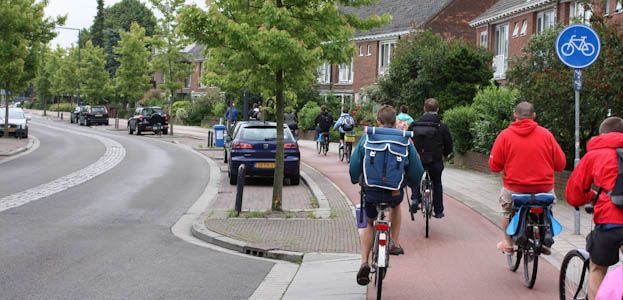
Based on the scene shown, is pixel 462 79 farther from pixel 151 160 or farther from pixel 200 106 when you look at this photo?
pixel 200 106

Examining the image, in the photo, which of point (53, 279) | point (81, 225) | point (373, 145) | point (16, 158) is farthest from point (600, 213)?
point (16, 158)

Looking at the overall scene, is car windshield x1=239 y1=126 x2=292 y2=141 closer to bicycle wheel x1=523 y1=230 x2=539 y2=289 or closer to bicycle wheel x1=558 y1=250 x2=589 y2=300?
bicycle wheel x1=523 y1=230 x2=539 y2=289

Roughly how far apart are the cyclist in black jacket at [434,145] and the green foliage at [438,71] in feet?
59.9

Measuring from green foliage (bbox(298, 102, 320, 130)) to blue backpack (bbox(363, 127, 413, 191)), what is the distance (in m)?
33.6

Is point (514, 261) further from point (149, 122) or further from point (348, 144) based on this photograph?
point (149, 122)

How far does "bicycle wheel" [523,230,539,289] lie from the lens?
24.3 ft

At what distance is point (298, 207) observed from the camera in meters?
14.2

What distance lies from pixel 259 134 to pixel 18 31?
1367cm

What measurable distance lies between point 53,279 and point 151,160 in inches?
749

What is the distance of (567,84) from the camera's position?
46.1ft

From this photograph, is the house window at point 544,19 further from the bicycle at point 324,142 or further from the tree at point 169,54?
the tree at point 169,54

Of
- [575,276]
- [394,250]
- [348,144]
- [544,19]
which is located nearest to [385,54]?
[544,19]

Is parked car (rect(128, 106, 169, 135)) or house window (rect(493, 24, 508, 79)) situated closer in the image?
house window (rect(493, 24, 508, 79))

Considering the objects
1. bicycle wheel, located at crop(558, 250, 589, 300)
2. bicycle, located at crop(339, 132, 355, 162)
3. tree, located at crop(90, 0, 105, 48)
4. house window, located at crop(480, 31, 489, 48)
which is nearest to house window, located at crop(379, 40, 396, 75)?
house window, located at crop(480, 31, 489, 48)
